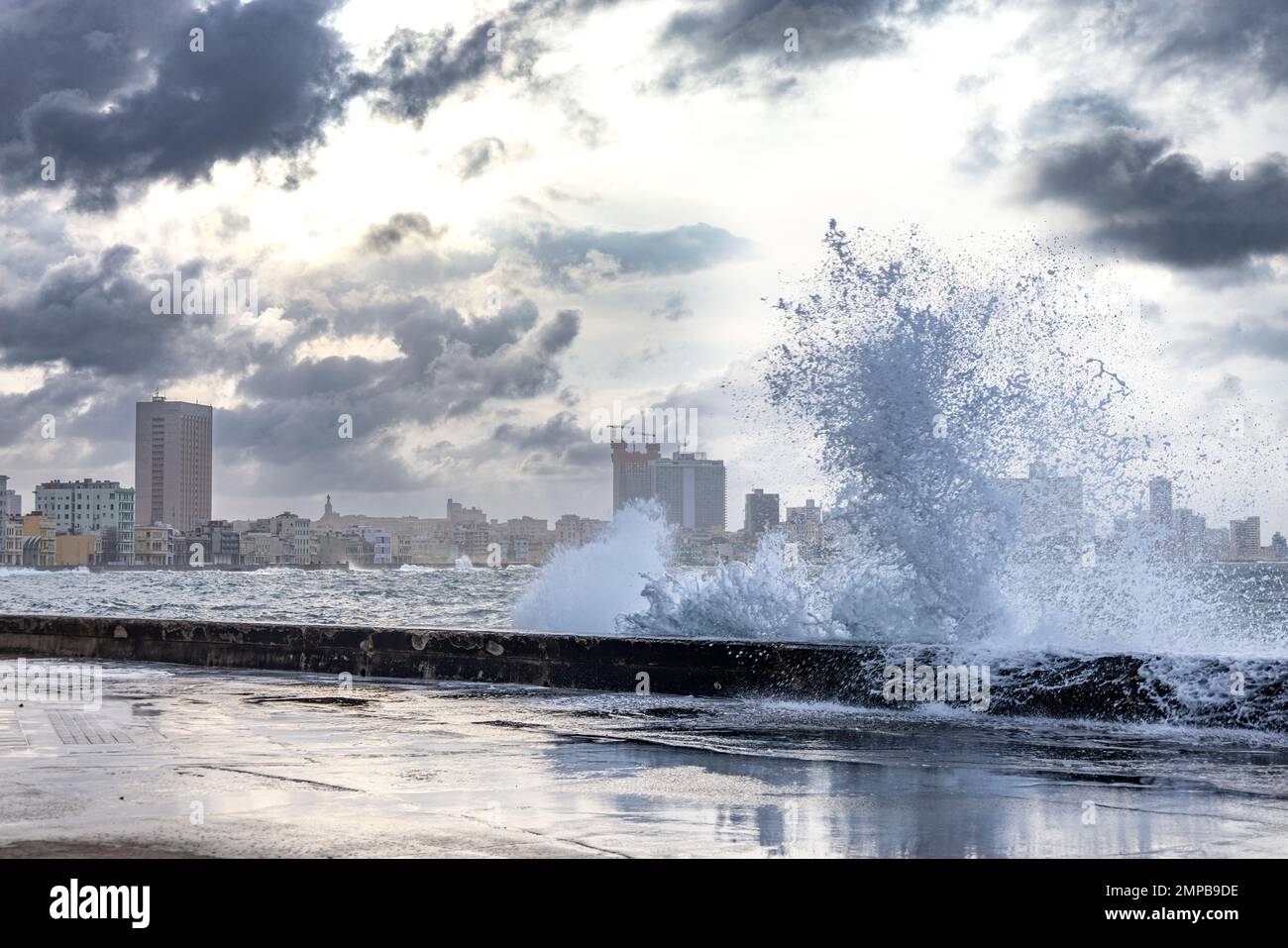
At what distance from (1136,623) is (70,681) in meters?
9.85

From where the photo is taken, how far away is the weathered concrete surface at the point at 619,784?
4887mm

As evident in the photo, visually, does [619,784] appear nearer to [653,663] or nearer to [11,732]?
[11,732]

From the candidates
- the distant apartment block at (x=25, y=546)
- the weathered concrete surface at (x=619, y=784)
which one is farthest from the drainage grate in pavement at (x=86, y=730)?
the distant apartment block at (x=25, y=546)

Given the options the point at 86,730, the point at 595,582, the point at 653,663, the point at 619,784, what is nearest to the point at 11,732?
the point at 86,730

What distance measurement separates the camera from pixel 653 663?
1141 cm

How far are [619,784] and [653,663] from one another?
5.05 metres

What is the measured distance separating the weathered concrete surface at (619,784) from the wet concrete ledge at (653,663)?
303 mm

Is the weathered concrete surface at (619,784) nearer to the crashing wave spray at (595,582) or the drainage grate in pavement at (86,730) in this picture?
the drainage grate in pavement at (86,730)

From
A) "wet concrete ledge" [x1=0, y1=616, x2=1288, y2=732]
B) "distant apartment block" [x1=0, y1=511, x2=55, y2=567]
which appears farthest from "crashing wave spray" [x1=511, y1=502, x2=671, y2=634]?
"distant apartment block" [x1=0, y1=511, x2=55, y2=567]

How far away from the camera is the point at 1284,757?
7406 millimetres

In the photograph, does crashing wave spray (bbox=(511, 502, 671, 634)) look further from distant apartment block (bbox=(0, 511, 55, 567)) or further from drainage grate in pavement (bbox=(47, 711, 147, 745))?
distant apartment block (bbox=(0, 511, 55, 567))

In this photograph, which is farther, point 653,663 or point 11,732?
point 653,663
